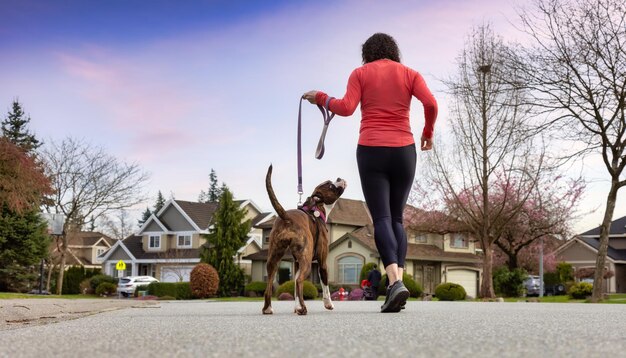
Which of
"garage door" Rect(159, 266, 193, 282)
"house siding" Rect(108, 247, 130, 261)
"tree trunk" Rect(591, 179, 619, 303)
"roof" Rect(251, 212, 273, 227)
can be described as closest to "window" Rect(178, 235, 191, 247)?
"garage door" Rect(159, 266, 193, 282)

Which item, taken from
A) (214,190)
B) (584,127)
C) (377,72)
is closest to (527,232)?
(584,127)

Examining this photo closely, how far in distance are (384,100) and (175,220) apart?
2282 inches

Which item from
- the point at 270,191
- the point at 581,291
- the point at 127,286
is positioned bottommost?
the point at 127,286

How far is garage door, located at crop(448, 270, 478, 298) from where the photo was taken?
48.1 meters

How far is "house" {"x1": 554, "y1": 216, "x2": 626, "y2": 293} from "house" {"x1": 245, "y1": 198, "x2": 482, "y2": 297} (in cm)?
1874

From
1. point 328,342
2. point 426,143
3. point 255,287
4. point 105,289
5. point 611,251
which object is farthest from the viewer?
point 611,251

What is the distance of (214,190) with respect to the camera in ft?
362

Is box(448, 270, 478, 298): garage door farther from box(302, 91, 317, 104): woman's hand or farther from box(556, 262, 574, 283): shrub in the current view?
box(302, 91, 317, 104): woman's hand

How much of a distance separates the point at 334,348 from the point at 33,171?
23.0m

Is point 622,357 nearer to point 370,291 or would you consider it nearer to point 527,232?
point 370,291

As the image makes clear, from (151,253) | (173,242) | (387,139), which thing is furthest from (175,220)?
(387,139)

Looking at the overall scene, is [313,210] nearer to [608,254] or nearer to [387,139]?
[387,139]

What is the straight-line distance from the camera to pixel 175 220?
62750 millimetres

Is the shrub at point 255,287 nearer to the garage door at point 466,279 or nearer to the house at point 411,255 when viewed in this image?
the house at point 411,255
